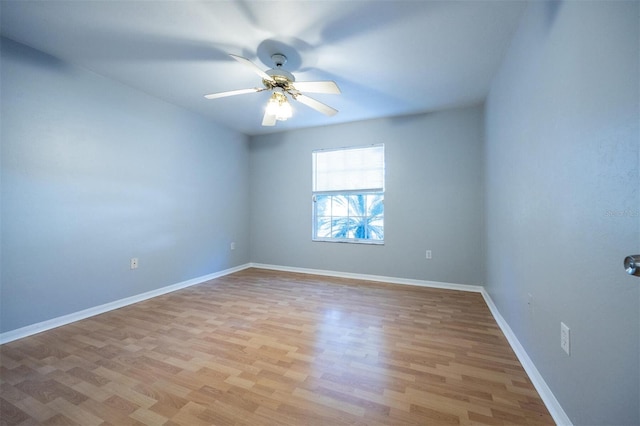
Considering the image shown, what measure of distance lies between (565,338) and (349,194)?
2.99 m

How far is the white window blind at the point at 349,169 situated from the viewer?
12.2ft

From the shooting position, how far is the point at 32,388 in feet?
4.67

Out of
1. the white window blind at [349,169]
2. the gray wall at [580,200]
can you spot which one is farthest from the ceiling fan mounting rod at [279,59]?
the white window blind at [349,169]

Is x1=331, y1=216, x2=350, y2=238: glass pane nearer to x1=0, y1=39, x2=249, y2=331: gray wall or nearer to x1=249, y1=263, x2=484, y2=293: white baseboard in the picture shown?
x1=249, y1=263, x2=484, y2=293: white baseboard

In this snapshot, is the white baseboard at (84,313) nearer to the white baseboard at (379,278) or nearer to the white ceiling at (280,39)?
the white baseboard at (379,278)

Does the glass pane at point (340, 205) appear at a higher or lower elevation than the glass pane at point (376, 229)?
higher

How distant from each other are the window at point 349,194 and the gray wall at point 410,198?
12cm

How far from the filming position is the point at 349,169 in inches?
155

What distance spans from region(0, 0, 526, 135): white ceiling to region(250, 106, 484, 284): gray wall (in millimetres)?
695

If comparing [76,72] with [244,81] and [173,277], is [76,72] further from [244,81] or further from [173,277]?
[173,277]

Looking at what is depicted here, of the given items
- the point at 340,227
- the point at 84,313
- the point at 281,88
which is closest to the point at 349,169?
the point at 340,227

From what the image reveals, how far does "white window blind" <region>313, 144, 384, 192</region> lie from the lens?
373 cm

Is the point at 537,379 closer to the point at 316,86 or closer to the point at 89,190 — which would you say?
the point at 316,86

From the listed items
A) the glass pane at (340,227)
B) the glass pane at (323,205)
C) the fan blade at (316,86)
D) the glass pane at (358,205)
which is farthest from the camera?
the glass pane at (323,205)
